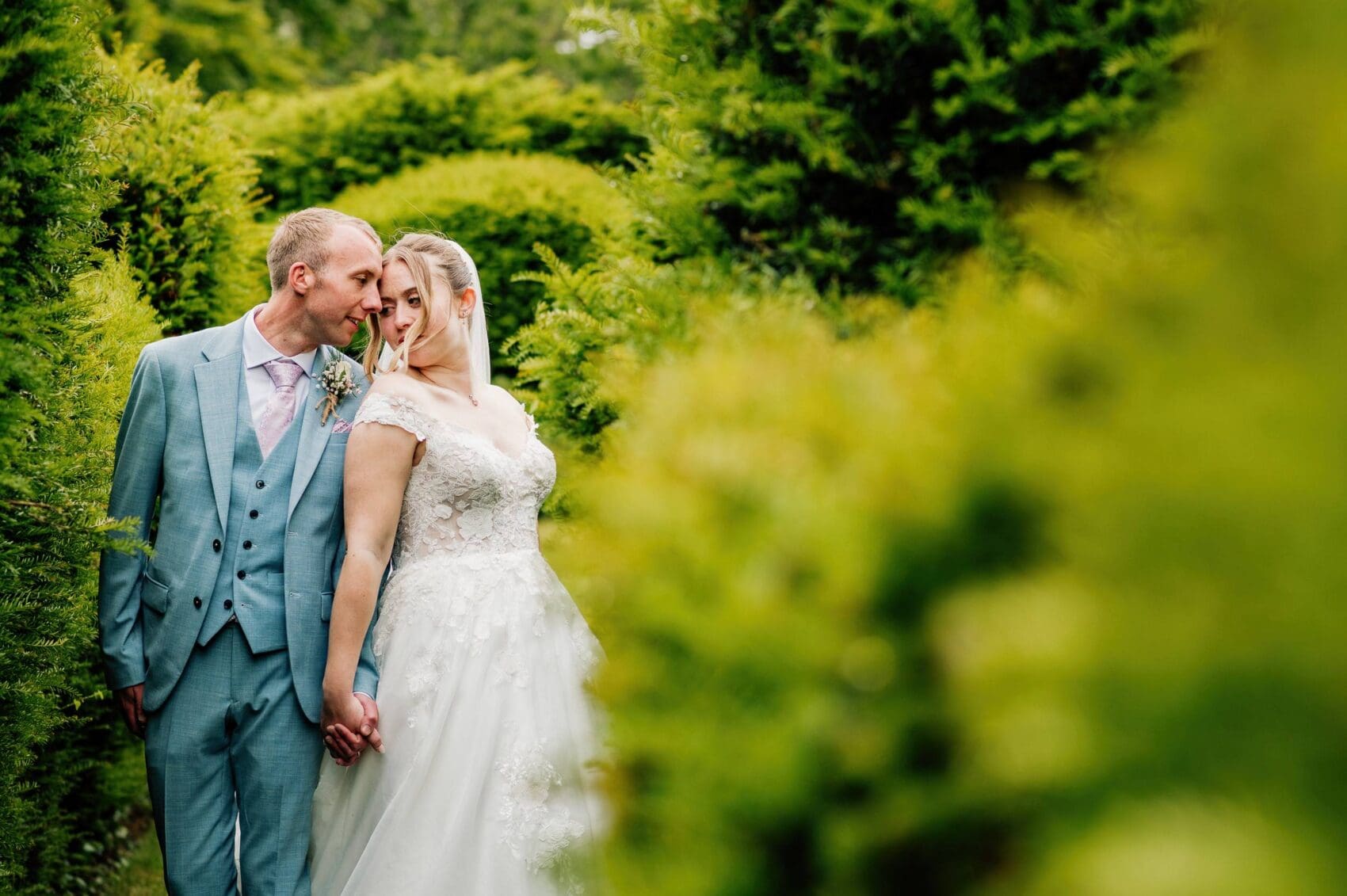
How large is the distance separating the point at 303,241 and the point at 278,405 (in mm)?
610

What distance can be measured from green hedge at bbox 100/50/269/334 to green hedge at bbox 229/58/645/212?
179 inches

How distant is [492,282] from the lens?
27.7 feet

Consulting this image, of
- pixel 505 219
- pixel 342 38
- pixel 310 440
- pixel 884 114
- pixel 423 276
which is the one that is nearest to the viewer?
pixel 884 114

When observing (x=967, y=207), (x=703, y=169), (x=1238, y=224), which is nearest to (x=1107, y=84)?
(x=967, y=207)

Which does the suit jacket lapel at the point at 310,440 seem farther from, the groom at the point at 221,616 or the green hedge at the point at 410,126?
the green hedge at the point at 410,126

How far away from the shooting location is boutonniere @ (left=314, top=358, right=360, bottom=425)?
363 cm

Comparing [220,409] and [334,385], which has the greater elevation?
[334,385]

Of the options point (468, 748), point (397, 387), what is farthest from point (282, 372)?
point (468, 748)

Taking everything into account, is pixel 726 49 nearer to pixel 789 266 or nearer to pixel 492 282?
pixel 789 266

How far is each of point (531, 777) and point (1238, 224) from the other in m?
2.78

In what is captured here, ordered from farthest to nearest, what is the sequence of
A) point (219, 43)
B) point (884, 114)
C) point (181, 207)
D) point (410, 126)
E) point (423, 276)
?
1. point (219, 43)
2. point (410, 126)
3. point (181, 207)
4. point (423, 276)
5. point (884, 114)

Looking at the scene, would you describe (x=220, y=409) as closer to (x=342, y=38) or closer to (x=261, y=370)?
(x=261, y=370)

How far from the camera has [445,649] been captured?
3447mm

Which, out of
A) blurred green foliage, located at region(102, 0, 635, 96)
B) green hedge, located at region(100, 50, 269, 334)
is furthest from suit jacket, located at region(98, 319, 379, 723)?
blurred green foliage, located at region(102, 0, 635, 96)
